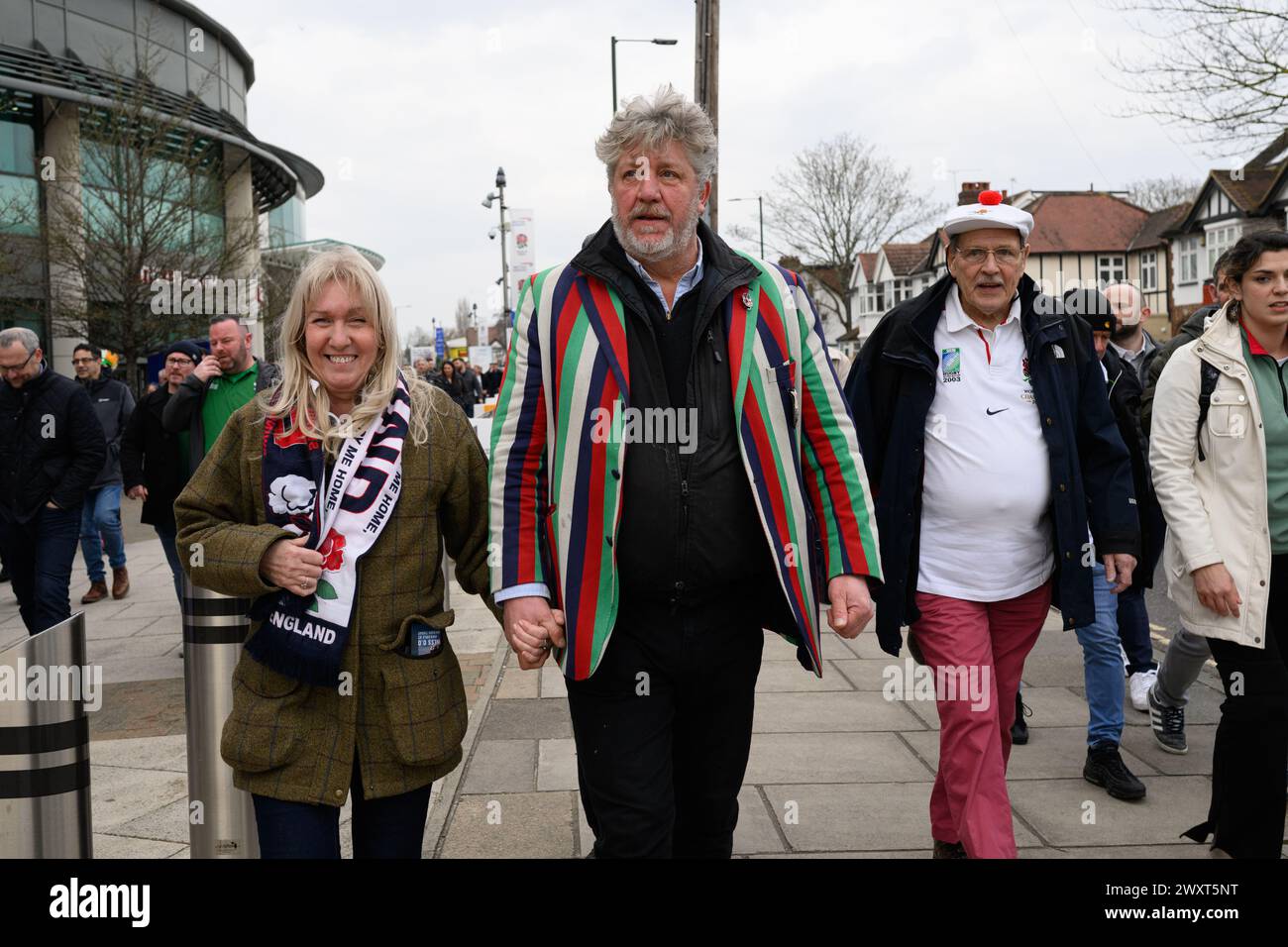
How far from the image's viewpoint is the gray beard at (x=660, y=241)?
2.77m

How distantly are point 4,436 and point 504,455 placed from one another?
5.32 m

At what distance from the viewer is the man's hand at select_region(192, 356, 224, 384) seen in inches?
253

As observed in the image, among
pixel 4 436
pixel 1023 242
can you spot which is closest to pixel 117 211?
pixel 4 436

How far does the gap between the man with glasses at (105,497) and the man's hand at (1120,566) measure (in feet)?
25.8

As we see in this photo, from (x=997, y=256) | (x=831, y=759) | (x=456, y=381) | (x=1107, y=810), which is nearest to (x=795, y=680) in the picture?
(x=831, y=759)

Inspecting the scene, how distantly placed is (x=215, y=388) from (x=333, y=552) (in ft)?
14.2

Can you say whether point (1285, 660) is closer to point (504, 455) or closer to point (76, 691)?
point (504, 455)

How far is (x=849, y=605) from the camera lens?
2.81 metres

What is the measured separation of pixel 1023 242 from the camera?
12.2ft

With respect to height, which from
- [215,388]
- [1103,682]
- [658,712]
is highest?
[215,388]

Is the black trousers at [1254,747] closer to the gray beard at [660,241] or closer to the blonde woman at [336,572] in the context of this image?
the gray beard at [660,241]

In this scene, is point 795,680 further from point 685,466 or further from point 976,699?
point 685,466

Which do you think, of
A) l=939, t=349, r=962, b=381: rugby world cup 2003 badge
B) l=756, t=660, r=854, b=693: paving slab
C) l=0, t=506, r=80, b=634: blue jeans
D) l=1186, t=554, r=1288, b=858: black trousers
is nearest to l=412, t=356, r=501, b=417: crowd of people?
l=0, t=506, r=80, b=634: blue jeans

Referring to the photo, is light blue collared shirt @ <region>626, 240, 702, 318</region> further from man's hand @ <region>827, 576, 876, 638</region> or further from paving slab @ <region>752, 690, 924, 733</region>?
paving slab @ <region>752, 690, 924, 733</region>
